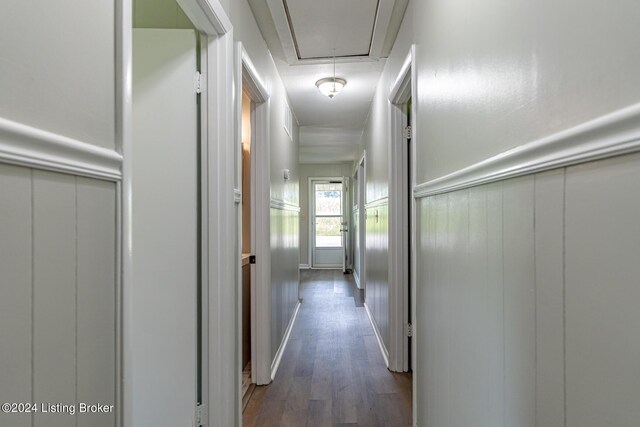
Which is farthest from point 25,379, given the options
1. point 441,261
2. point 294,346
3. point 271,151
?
point 294,346

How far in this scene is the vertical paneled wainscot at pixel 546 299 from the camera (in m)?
0.54

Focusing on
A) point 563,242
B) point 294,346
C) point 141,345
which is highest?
point 563,242

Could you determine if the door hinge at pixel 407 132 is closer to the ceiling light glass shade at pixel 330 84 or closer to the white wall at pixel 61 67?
the ceiling light glass shade at pixel 330 84

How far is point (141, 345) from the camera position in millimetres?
1517

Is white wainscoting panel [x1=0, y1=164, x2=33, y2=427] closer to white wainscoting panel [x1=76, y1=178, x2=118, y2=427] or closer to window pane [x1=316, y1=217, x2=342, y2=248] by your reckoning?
white wainscoting panel [x1=76, y1=178, x2=118, y2=427]

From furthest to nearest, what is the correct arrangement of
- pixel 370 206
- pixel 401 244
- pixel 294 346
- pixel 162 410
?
pixel 370 206 < pixel 294 346 < pixel 401 244 < pixel 162 410

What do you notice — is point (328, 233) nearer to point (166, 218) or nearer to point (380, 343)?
point (380, 343)

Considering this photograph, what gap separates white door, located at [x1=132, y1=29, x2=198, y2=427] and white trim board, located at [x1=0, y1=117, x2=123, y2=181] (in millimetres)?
723

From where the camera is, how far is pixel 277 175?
2961 mm

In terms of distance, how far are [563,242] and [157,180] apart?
1.42 metres

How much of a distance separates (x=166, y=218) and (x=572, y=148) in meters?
1.40

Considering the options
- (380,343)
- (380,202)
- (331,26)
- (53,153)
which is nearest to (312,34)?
(331,26)

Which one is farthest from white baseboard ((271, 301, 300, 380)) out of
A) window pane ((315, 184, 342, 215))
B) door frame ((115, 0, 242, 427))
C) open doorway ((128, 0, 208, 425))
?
window pane ((315, 184, 342, 215))

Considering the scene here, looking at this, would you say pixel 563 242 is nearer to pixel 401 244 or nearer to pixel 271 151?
pixel 401 244
